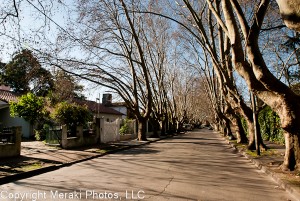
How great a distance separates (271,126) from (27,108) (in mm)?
21261

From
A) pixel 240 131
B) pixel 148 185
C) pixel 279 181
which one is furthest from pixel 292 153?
pixel 240 131

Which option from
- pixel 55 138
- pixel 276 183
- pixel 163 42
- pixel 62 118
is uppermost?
pixel 163 42

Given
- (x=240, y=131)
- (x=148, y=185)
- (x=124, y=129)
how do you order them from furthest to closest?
1. (x=124, y=129)
2. (x=240, y=131)
3. (x=148, y=185)

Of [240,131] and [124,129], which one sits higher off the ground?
[124,129]

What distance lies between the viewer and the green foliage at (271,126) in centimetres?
2122

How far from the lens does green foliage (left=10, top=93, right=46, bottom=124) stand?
25.4 m

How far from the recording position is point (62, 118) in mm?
19703

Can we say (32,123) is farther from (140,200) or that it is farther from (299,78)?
(299,78)

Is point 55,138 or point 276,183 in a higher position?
point 55,138

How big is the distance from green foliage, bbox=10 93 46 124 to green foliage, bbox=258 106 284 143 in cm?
2027

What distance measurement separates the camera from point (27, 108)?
25516mm

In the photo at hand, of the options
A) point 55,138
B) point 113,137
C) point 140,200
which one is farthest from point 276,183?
point 113,137

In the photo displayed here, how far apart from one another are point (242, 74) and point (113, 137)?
57.3ft

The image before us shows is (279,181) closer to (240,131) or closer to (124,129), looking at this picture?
(240,131)
